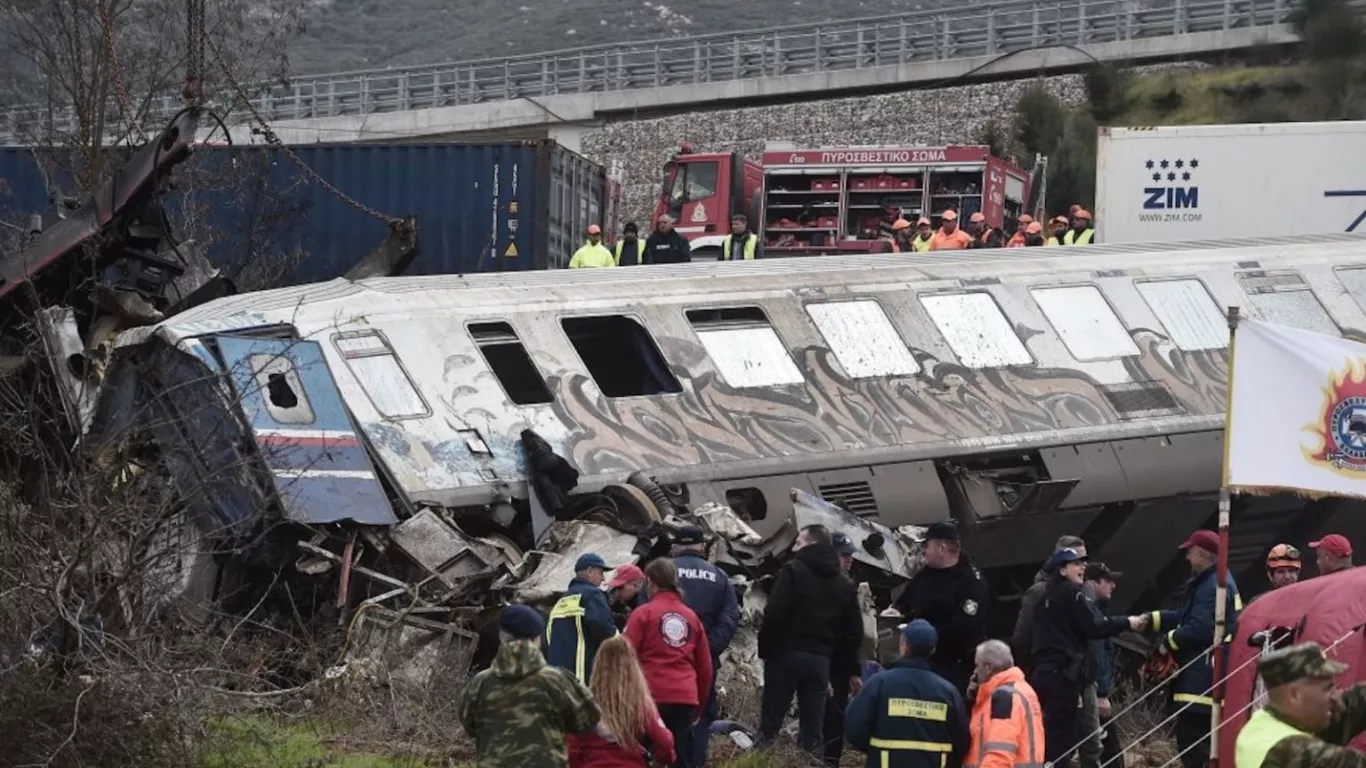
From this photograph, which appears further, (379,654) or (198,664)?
(379,654)

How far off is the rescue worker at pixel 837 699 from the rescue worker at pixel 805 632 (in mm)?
381

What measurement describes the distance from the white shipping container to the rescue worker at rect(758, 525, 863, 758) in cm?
1336

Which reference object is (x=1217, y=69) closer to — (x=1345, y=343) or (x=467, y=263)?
(x=467, y=263)

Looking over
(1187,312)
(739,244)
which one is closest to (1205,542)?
(1187,312)

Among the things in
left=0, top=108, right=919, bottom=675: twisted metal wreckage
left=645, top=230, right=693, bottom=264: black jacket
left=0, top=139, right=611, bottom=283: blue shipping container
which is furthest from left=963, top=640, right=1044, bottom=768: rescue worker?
left=0, top=139, right=611, bottom=283: blue shipping container

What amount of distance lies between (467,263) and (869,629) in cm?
1419

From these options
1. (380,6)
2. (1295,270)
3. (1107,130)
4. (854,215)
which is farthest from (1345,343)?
(380,6)

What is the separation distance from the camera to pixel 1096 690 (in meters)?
13.7

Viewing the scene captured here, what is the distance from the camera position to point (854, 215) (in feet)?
107

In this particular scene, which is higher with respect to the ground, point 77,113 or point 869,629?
point 77,113

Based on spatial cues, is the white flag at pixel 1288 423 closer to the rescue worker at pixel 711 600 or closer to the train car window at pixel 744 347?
the rescue worker at pixel 711 600

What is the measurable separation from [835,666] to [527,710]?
14.0 ft

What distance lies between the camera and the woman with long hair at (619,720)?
10.2 meters

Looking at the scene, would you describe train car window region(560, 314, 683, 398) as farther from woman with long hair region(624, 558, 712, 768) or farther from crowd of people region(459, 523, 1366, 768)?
woman with long hair region(624, 558, 712, 768)
